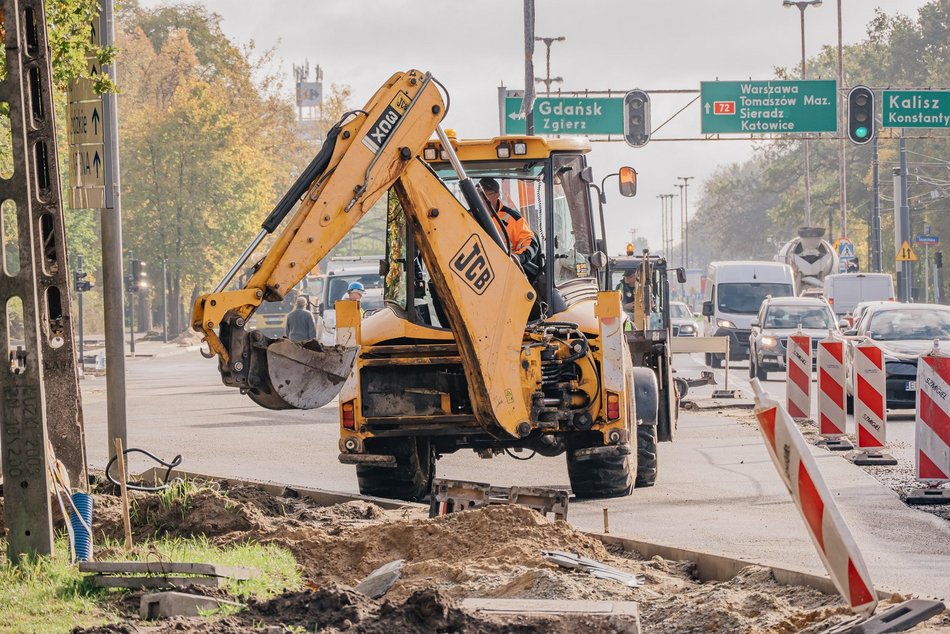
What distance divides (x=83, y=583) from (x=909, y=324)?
18.1 meters

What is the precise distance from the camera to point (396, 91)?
452 inches

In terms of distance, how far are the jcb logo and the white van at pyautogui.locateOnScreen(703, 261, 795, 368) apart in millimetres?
29533

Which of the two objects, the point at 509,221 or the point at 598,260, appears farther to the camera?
the point at 598,260

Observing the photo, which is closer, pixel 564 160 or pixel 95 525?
pixel 95 525

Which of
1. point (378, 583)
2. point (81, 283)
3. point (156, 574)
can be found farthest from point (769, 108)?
point (156, 574)

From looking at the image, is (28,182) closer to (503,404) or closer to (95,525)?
(95,525)

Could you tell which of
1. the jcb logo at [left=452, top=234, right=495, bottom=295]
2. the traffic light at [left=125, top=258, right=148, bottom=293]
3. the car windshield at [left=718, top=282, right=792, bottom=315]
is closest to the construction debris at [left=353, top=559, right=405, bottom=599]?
the jcb logo at [left=452, top=234, right=495, bottom=295]

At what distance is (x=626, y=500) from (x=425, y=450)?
178 centimetres

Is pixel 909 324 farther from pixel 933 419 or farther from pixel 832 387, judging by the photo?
pixel 933 419

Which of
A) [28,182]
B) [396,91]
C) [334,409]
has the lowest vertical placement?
[334,409]

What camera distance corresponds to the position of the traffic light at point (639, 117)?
41250 millimetres

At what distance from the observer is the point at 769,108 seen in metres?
44.3

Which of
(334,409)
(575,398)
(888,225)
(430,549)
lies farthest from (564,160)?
(888,225)

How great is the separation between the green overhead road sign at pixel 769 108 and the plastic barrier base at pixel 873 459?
94.8 ft
